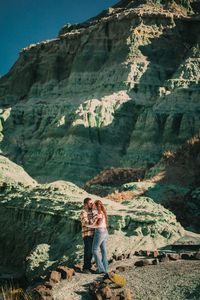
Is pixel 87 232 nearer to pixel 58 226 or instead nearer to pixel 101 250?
pixel 101 250

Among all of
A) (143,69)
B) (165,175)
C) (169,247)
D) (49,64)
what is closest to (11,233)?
(169,247)

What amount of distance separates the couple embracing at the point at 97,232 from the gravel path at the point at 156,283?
0.39 meters

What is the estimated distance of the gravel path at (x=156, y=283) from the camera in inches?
408

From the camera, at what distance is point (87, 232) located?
13.2 meters

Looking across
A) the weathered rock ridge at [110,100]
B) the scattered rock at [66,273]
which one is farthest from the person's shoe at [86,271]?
the weathered rock ridge at [110,100]

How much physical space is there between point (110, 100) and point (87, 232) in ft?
166

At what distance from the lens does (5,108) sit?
82.6m

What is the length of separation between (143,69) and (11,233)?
154 ft

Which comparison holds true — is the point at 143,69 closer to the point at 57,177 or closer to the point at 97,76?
the point at 97,76

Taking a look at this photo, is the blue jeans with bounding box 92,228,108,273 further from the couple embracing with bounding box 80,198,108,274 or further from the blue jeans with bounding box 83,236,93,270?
the blue jeans with bounding box 83,236,93,270

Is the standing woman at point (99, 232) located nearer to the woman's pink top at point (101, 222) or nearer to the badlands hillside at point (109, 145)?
the woman's pink top at point (101, 222)

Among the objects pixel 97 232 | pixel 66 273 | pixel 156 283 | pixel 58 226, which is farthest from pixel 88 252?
pixel 58 226

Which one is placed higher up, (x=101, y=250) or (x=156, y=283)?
(x=101, y=250)

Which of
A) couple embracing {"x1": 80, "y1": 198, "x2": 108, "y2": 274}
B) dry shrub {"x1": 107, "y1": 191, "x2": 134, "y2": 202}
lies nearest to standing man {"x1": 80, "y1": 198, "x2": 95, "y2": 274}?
couple embracing {"x1": 80, "y1": 198, "x2": 108, "y2": 274}
